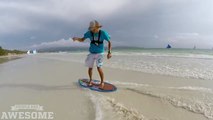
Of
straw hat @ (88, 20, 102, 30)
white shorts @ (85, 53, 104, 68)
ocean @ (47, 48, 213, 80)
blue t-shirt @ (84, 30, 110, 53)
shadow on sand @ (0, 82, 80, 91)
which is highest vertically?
straw hat @ (88, 20, 102, 30)

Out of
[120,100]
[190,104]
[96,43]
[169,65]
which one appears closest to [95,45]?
[96,43]

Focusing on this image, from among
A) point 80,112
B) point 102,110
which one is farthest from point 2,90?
point 102,110

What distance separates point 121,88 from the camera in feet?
17.3

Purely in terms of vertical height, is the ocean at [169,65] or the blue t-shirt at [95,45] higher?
the blue t-shirt at [95,45]

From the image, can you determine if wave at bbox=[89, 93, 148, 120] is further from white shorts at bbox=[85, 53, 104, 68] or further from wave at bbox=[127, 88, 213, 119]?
white shorts at bbox=[85, 53, 104, 68]

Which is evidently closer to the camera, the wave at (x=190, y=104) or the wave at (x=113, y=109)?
the wave at (x=113, y=109)

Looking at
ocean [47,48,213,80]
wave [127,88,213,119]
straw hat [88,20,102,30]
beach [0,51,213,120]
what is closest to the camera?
beach [0,51,213,120]

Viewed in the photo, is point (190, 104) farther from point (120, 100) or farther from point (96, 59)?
point (96, 59)

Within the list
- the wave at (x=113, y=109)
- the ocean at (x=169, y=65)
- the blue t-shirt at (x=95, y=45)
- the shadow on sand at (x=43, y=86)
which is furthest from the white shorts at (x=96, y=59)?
the ocean at (x=169, y=65)

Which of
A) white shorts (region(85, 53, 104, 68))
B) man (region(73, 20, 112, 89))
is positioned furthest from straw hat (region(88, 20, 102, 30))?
white shorts (region(85, 53, 104, 68))

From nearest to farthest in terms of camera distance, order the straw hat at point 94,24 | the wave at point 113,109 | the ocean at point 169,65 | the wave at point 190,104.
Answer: the wave at point 113,109 → the wave at point 190,104 → the straw hat at point 94,24 → the ocean at point 169,65

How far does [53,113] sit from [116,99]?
152 centimetres

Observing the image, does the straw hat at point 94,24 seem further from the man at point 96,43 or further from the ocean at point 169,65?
the ocean at point 169,65

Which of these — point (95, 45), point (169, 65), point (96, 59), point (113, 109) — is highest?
point (95, 45)
